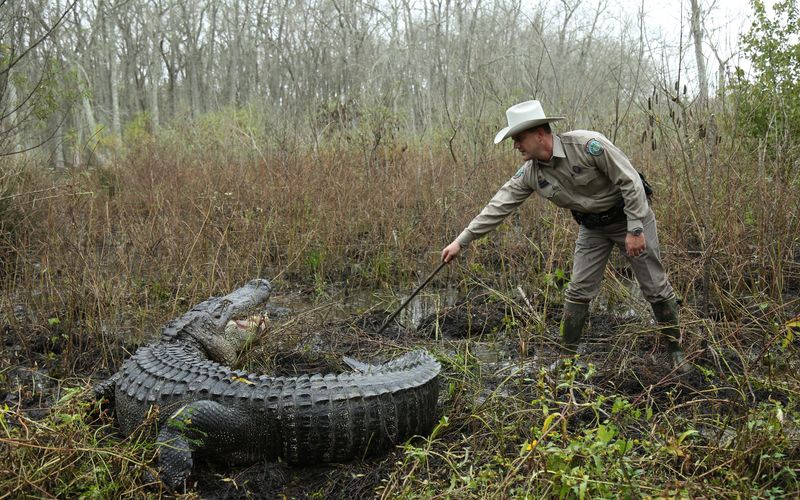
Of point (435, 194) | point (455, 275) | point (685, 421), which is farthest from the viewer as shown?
point (435, 194)

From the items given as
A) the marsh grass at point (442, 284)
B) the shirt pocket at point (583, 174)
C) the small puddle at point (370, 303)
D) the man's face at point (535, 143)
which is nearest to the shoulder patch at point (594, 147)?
the shirt pocket at point (583, 174)

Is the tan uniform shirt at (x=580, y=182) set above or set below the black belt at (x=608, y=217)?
above

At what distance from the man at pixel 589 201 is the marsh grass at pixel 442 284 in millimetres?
303

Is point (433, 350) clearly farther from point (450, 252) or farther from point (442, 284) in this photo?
point (442, 284)

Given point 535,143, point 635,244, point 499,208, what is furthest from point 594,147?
point 499,208

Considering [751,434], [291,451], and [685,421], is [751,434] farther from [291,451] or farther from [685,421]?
[291,451]

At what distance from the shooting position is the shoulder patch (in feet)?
11.9

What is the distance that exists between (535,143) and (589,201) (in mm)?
493

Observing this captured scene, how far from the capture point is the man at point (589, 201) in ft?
11.9

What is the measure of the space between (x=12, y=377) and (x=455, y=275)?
12.1 feet

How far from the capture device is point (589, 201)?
150 inches

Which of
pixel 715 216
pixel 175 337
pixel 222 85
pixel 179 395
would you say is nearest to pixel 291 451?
pixel 179 395

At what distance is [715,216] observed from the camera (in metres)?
4.94

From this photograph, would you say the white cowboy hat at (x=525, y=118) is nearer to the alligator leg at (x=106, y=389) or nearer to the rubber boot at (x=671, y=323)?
the rubber boot at (x=671, y=323)
